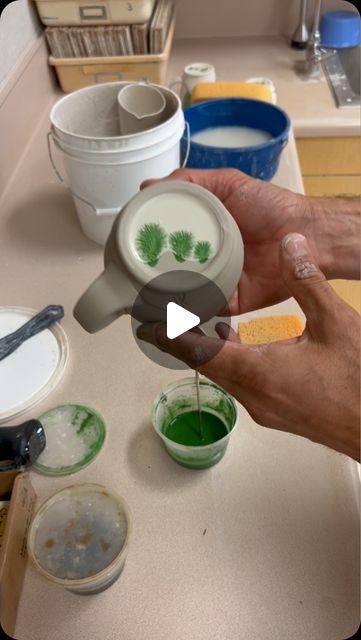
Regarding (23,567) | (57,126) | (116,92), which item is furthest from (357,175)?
(23,567)

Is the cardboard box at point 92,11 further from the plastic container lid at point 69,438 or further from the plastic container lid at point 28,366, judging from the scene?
the plastic container lid at point 69,438

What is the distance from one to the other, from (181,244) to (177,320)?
0.09m

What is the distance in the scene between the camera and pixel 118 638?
20.7 inches

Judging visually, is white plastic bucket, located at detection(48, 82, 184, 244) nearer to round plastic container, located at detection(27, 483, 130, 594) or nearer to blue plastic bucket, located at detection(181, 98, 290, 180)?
blue plastic bucket, located at detection(181, 98, 290, 180)

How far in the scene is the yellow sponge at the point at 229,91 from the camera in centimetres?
117

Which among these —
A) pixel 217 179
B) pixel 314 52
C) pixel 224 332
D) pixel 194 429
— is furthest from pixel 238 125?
pixel 194 429

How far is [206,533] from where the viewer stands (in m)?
0.59

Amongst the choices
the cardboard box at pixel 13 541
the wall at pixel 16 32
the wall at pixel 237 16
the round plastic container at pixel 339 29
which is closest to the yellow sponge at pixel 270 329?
the cardboard box at pixel 13 541

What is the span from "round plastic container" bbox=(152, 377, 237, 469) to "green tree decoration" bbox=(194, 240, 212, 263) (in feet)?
0.60

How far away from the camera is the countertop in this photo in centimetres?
53

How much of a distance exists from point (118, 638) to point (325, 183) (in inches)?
51.9

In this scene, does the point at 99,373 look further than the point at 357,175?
No

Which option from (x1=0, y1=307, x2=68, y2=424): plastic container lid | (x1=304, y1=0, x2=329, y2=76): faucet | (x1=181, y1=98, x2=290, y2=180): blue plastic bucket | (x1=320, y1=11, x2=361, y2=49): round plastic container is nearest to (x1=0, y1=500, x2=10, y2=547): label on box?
(x1=0, y1=307, x2=68, y2=424): plastic container lid

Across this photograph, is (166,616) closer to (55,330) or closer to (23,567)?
(23,567)
